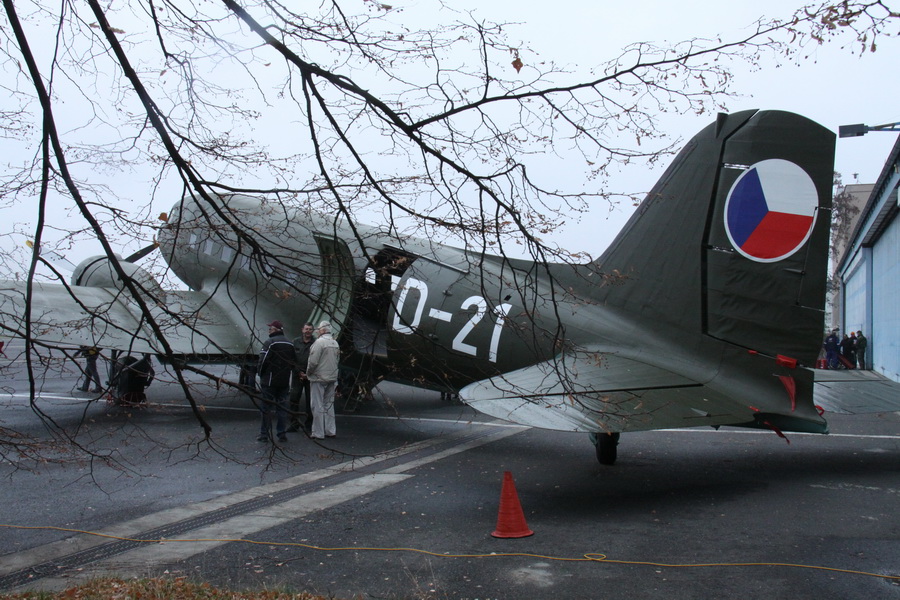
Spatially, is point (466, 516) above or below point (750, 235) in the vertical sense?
below

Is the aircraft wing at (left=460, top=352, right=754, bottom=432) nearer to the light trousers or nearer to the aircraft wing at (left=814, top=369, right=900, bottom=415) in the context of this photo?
the aircraft wing at (left=814, top=369, right=900, bottom=415)

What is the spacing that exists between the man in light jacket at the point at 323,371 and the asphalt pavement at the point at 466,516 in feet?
1.85

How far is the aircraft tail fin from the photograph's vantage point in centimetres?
792

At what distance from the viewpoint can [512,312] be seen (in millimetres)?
9922

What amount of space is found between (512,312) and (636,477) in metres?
2.71

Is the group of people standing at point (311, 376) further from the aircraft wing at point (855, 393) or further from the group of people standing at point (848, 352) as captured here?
the group of people standing at point (848, 352)

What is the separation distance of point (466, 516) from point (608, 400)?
7.13 ft

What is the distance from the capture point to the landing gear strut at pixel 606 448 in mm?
9203

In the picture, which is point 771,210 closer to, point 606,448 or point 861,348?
point 606,448

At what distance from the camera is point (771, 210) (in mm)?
8055

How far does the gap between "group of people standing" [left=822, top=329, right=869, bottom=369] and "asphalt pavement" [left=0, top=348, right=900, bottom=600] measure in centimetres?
2007

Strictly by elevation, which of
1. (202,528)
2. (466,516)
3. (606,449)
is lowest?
(202,528)

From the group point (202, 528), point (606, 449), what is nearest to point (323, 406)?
point (606, 449)

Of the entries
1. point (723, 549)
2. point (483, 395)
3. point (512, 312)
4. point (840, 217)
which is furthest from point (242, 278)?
point (840, 217)
